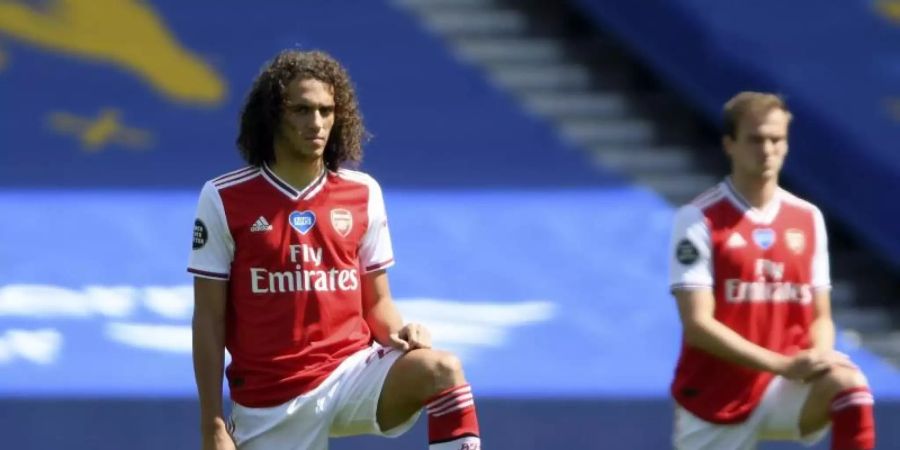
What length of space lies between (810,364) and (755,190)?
1.73ft

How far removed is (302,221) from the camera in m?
4.38

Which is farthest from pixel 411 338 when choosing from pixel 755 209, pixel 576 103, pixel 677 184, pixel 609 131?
pixel 576 103

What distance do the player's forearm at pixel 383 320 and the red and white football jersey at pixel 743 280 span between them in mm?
740

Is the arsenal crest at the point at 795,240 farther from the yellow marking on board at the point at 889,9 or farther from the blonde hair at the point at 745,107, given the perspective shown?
the yellow marking on board at the point at 889,9

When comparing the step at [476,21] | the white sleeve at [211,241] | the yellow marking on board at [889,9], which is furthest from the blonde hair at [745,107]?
the step at [476,21]

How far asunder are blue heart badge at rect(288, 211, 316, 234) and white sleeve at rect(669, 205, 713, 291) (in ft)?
3.17

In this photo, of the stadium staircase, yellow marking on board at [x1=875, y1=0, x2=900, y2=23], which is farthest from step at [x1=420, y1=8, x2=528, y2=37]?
yellow marking on board at [x1=875, y1=0, x2=900, y2=23]

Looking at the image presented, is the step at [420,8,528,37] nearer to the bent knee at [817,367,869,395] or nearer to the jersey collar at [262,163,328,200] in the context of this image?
the jersey collar at [262,163,328,200]

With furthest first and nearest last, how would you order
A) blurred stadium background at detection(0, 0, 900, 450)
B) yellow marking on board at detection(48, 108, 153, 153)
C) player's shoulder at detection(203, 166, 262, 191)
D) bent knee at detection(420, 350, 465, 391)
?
yellow marking on board at detection(48, 108, 153, 153) < blurred stadium background at detection(0, 0, 900, 450) < player's shoulder at detection(203, 166, 262, 191) < bent knee at detection(420, 350, 465, 391)

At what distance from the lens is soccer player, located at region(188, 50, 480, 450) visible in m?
4.31

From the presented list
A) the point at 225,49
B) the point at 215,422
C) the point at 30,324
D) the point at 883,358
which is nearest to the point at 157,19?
the point at 225,49

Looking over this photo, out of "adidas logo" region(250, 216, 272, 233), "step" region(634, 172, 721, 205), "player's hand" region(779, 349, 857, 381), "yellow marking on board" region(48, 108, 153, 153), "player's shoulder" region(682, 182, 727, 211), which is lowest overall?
"player's hand" region(779, 349, 857, 381)

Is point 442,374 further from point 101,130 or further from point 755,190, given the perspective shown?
point 101,130

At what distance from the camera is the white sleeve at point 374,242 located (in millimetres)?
4500
